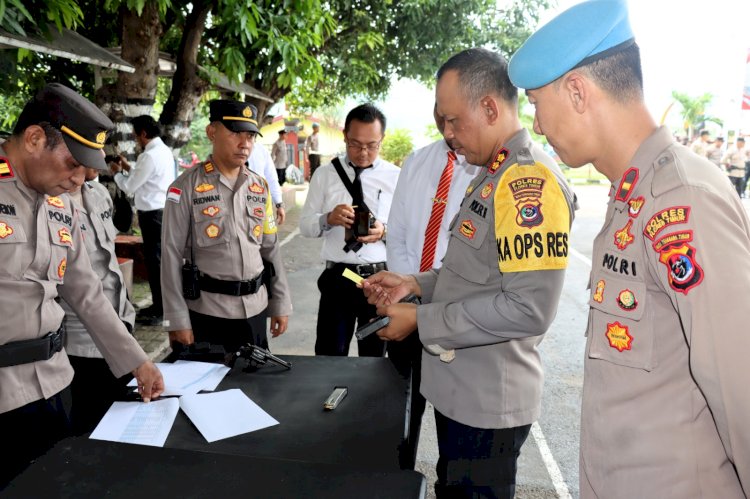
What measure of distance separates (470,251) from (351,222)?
149cm

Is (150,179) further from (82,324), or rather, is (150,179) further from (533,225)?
(533,225)

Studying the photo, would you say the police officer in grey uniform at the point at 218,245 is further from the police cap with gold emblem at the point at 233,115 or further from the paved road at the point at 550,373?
the paved road at the point at 550,373

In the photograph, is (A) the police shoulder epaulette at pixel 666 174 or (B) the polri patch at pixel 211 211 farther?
(B) the polri patch at pixel 211 211

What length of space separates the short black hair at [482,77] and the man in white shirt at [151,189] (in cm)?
422

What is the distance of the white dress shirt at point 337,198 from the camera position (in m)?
3.31

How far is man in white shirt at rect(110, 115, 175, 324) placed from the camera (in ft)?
17.0

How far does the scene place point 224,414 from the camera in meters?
1.47

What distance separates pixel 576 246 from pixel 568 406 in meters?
5.98

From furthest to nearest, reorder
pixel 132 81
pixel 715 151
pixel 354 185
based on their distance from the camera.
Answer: pixel 715 151 → pixel 132 81 → pixel 354 185

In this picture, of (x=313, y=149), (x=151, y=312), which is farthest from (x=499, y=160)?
(x=313, y=149)

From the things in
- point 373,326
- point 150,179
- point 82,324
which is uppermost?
point 150,179

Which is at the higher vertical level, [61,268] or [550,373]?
[61,268]

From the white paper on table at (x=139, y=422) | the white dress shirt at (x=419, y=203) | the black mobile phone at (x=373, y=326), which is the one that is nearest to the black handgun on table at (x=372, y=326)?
the black mobile phone at (x=373, y=326)

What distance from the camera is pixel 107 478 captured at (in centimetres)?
100
